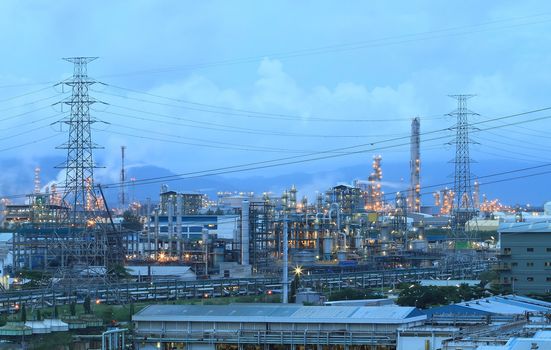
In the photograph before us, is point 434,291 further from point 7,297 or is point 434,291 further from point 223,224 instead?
point 223,224

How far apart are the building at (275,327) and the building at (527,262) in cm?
1223

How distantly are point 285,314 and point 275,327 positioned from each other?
54 cm

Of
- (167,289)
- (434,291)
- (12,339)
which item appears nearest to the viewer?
(12,339)

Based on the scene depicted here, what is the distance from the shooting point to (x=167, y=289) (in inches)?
1316

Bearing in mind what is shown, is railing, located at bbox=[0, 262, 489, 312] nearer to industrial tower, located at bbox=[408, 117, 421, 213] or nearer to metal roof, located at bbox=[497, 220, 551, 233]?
metal roof, located at bbox=[497, 220, 551, 233]

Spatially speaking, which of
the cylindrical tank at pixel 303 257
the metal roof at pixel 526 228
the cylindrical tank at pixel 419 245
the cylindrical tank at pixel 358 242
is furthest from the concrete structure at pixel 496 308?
the cylindrical tank at pixel 419 245

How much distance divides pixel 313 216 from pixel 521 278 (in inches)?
650

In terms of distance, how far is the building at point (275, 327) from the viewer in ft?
68.6

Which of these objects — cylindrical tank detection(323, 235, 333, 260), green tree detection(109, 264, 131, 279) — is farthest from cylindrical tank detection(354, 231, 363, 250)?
green tree detection(109, 264, 131, 279)

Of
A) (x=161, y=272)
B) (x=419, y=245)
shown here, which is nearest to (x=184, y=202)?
(x=419, y=245)

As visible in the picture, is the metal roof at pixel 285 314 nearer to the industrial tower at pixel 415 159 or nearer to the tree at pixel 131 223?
the tree at pixel 131 223

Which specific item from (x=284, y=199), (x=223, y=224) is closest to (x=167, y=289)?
(x=284, y=199)

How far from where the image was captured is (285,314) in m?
21.9

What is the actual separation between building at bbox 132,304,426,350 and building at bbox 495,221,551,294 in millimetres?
12232
